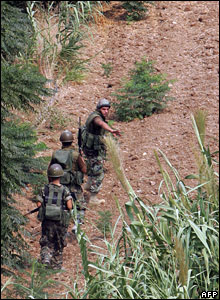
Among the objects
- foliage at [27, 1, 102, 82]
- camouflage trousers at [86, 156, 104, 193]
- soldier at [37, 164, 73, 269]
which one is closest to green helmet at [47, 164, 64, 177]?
soldier at [37, 164, 73, 269]

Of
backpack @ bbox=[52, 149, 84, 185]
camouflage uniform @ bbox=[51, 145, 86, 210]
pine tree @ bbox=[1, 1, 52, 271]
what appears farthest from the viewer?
camouflage uniform @ bbox=[51, 145, 86, 210]

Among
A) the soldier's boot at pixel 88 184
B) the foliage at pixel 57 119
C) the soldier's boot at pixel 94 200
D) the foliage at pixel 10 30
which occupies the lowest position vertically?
the soldier's boot at pixel 94 200

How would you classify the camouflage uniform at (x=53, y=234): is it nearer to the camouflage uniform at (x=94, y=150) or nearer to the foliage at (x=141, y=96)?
the camouflage uniform at (x=94, y=150)

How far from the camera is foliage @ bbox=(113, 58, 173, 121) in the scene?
9859 mm

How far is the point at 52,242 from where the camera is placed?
6.33 m

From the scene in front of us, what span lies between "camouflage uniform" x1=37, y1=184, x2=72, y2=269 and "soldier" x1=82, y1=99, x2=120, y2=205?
159 cm

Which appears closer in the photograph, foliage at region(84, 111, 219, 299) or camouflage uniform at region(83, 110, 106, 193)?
foliage at region(84, 111, 219, 299)

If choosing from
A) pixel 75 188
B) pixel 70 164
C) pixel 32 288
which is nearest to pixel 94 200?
pixel 75 188

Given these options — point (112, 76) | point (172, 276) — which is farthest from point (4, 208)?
point (112, 76)

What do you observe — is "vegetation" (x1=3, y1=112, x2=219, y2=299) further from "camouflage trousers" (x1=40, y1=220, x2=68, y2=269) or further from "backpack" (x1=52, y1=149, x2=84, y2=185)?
"backpack" (x1=52, y1=149, x2=84, y2=185)

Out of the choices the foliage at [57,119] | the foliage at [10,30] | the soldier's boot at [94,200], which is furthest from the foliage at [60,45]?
the foliage at [10,30]

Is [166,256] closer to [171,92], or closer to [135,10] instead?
[171,92]

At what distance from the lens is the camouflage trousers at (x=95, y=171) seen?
7.90 m

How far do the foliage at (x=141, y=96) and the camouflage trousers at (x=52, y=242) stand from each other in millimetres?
4084
